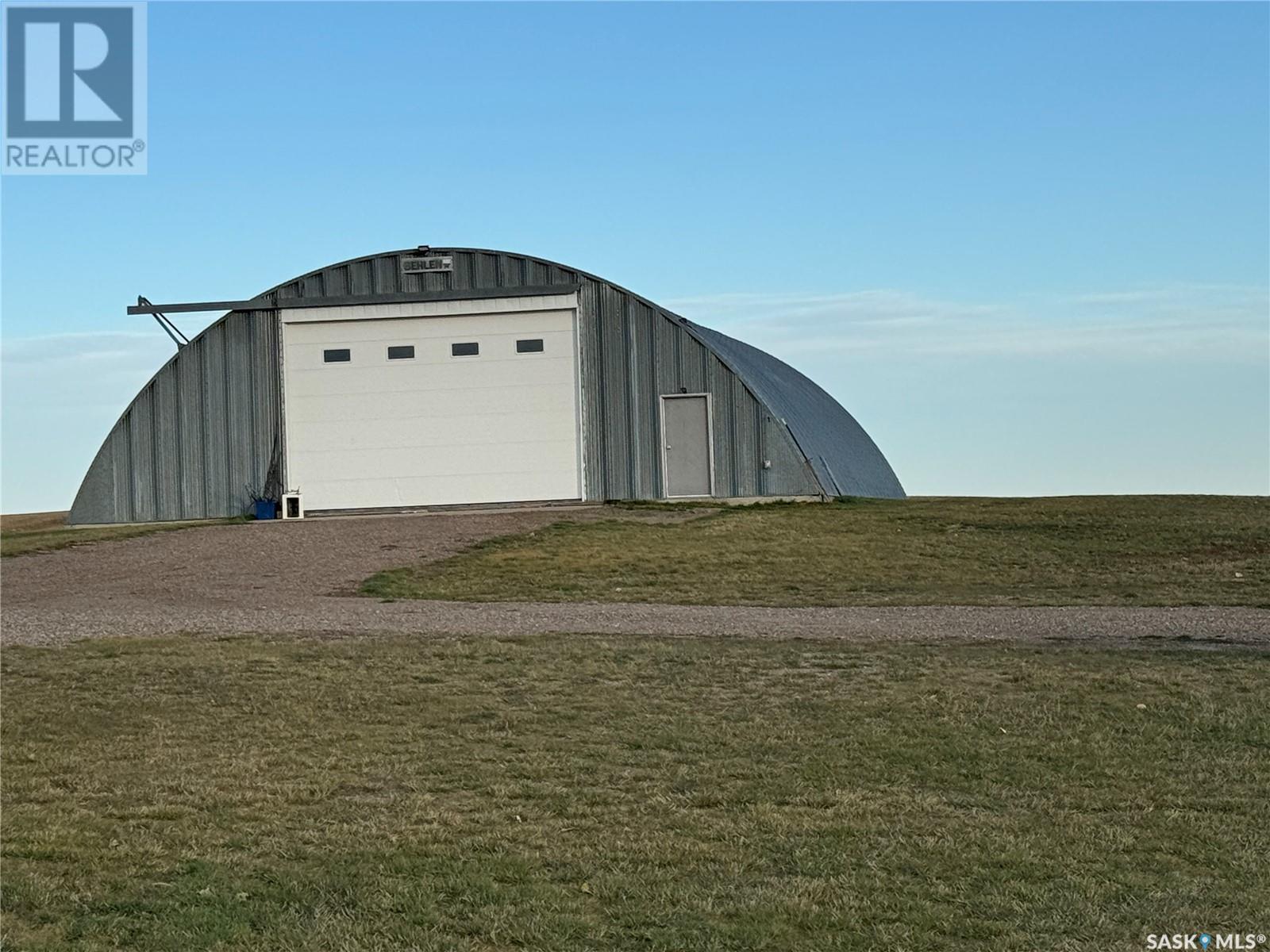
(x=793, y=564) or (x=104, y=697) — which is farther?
(x=793, y=564)

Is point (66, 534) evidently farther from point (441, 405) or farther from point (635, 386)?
point (635, 386)

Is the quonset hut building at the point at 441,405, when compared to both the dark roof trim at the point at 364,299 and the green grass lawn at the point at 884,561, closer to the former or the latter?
the dark roof trim at the point at 364,299

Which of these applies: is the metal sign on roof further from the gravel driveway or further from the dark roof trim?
the gravel driveway

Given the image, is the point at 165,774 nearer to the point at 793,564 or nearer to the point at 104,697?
the point at 104,697

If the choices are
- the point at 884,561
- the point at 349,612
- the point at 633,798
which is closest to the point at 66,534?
the point at 349,612

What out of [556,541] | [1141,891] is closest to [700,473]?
[556,541]

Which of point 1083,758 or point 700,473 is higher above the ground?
point 700,473

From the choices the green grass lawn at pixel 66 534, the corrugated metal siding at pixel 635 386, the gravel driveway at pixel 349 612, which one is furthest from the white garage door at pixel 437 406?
the gravel driveway at pixel 349 612

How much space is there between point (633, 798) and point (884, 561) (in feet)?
46.8

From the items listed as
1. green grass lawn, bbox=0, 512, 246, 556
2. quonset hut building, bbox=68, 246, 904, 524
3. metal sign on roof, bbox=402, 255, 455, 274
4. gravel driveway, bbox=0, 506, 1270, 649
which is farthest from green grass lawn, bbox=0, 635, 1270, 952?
metal sign on roof, bbox=402, 255, 455, 274

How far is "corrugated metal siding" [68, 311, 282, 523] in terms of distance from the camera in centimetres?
3206

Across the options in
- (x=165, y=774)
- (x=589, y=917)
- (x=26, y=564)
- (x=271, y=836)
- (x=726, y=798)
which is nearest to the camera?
(x=589, y=917)

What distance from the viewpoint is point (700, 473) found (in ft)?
102

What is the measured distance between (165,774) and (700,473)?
2250 centimetres
